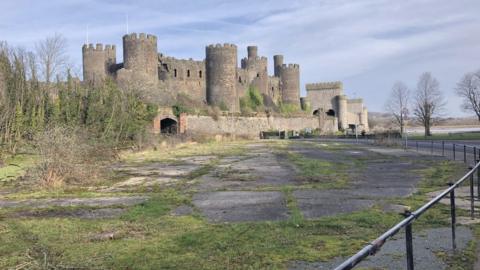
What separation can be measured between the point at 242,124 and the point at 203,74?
25.5 feet

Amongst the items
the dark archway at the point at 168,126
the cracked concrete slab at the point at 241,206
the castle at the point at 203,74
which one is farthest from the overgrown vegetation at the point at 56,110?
the dark archway at the point at 168,126

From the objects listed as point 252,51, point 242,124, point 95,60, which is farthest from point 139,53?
point 252,51

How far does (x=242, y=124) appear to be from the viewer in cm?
6069

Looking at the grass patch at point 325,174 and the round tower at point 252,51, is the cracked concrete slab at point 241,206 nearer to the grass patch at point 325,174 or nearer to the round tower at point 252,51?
the grass patch at point 325,174

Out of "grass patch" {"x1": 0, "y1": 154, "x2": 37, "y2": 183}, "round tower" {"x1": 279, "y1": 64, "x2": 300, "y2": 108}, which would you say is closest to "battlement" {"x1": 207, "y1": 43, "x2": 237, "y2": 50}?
"round tower" {"x1": 279, "y1": 64, "x2": 300, "y2": 108}

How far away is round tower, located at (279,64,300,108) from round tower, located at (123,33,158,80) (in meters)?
29.9

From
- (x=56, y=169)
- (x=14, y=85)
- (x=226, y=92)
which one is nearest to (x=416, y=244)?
(x=56, y=169)

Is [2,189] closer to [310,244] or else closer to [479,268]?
[310,244]

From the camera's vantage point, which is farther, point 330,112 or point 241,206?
point 330,112

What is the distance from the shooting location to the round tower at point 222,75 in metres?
59.8

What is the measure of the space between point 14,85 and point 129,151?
8.54m

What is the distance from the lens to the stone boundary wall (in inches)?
2077

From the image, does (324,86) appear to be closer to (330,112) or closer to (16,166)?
(330,112)

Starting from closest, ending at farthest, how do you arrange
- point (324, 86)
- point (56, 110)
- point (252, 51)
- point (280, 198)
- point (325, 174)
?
point (280, 198) < point (325, 174) < point (56, 110) < point (252, 51) < point (324, 86)
